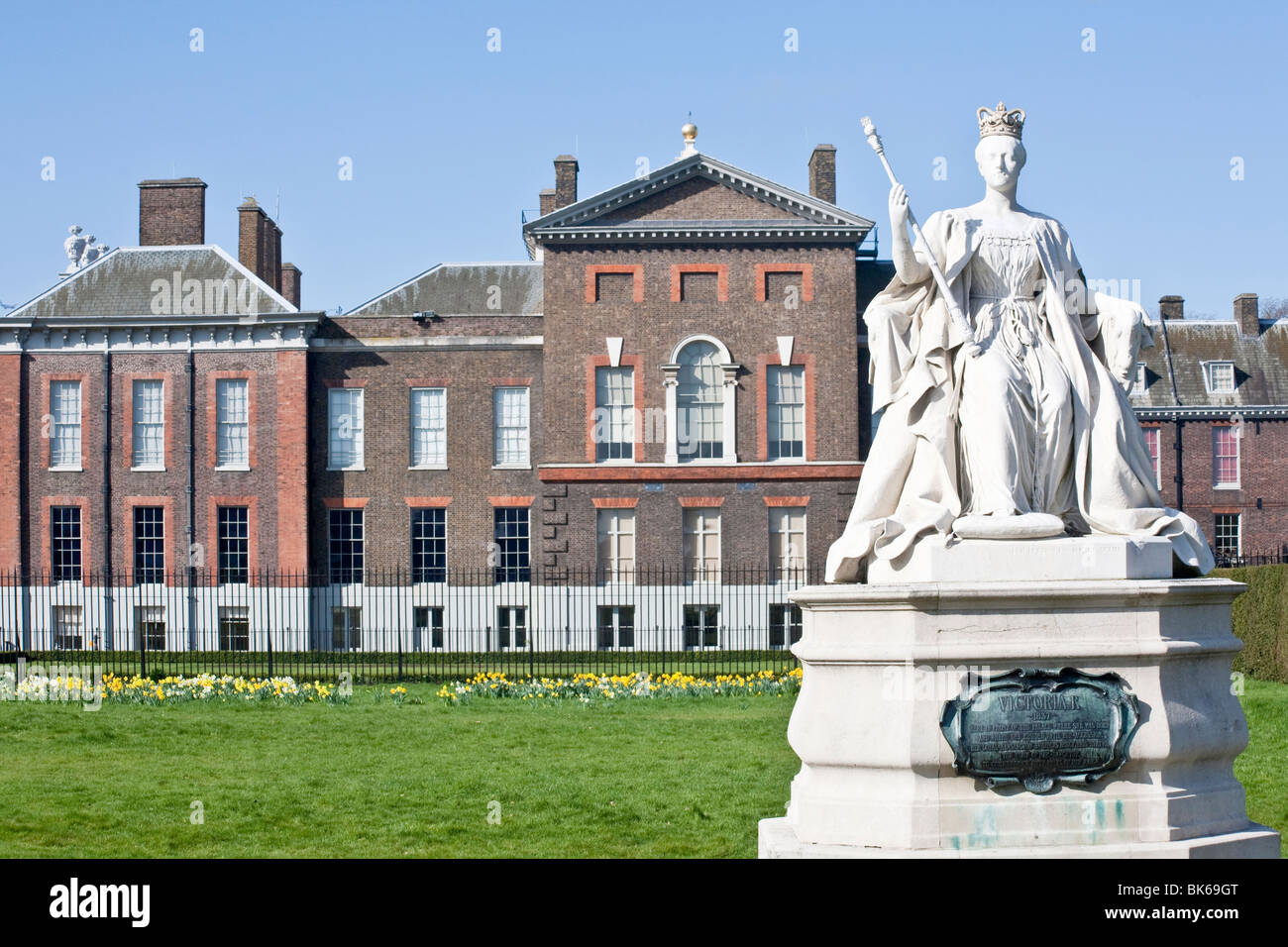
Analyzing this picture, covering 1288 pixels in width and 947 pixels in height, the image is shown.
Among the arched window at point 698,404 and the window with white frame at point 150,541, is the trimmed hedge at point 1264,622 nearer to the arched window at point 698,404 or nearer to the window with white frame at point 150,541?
the arched window at point 698,404

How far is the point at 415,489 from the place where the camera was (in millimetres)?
40656

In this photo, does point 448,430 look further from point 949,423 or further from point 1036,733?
point 1036,733

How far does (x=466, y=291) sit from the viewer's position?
42531 mm

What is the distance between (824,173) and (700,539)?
10968 mm

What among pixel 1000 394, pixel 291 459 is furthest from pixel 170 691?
pixel 291 459

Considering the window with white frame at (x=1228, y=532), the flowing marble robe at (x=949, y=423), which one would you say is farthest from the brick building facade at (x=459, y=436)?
the flowing marble robe at (x=949, y=423)

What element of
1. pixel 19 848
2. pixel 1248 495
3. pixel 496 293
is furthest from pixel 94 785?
pixel 1248 495

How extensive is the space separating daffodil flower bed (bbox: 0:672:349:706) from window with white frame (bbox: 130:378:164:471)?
20.3 meters

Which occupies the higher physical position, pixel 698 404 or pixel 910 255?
pixel 698 404

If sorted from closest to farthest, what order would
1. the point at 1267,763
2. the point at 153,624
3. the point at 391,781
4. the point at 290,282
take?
1. the point at 391,781
2. the point at 1267,763
3. the point at 153,624
4. the point at 290,282

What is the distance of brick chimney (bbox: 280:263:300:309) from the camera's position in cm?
4756

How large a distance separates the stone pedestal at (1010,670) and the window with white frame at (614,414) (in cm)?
3232

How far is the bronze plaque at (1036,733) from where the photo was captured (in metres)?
6.90
